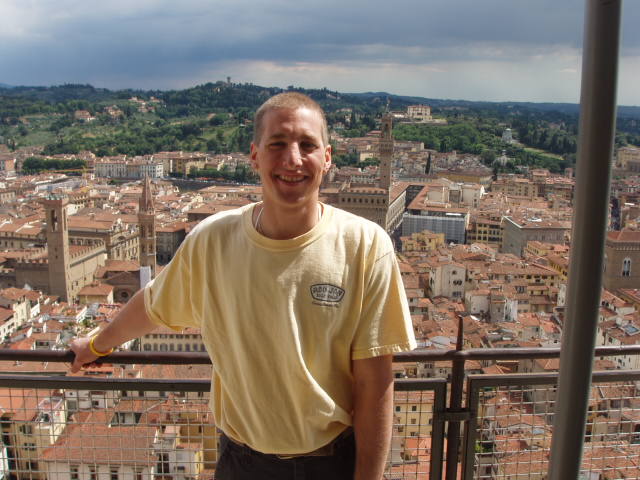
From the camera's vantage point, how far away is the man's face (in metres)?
0.84

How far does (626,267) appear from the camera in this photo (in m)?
14.0

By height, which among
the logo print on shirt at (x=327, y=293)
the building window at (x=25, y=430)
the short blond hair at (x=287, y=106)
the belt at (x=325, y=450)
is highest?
the short blond hair at (x=287, y=106)

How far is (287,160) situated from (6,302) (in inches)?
489

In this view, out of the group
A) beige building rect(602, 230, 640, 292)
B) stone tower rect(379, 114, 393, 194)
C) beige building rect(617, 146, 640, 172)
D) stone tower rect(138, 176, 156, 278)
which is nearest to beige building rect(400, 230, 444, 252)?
stone tower rect(379, 114, 393, 194)

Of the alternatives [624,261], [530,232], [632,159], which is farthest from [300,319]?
[632,159]

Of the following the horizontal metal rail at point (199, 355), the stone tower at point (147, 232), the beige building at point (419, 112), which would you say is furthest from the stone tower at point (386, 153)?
the beige building at point (419, 112)

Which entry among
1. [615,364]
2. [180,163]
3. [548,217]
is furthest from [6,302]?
[180,163]

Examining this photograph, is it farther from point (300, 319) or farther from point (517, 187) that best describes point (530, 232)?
point (300, 319)

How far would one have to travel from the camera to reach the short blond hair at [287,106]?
848 millimetres

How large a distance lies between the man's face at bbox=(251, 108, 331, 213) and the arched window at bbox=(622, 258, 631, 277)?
47.6ft

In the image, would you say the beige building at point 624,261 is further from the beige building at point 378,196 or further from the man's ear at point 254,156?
the man's ear at point 254,156

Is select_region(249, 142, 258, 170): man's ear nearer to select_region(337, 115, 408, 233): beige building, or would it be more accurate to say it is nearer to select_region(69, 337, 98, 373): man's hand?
select_region(69, 337, 98, 373): man's hand

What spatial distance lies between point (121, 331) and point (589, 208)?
778 millimetres

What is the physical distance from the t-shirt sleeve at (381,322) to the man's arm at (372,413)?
0.02 meters
